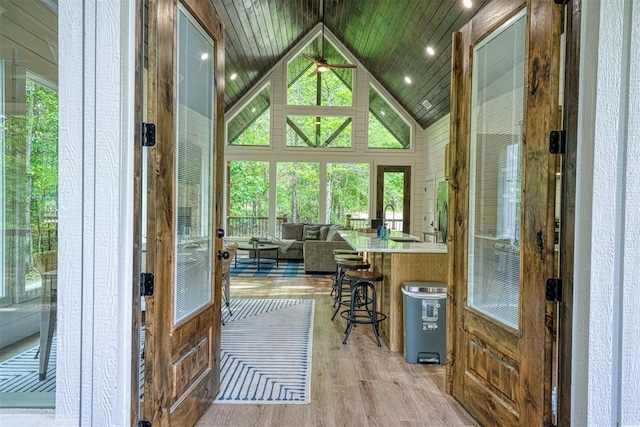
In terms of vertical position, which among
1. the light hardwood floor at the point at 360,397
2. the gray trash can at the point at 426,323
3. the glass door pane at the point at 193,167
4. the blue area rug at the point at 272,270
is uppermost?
the glass door pane at the point at 193,167

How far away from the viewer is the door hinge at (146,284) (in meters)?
1.55

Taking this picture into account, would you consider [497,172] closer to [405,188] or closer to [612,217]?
[612,217]

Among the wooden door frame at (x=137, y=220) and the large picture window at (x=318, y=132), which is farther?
the large picture window at (x=318, y=132)

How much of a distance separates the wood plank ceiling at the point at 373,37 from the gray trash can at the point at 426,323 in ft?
13.2

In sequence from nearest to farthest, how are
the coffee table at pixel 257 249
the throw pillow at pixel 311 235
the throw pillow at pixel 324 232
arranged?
the coffee table at pixel 257 249, the throw pillow at pixel 324 232, the throw pillow at pixel 311 235

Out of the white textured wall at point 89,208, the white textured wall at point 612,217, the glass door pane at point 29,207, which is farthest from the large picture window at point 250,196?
the white textured wall at point 612,217

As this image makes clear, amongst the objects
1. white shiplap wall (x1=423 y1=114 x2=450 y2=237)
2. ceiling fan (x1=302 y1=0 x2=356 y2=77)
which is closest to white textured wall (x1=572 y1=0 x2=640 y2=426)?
ceiling fan (x1=302 y1=0 x2=356 y2=77)

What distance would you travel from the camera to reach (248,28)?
715cm

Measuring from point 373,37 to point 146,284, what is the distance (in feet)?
25.4

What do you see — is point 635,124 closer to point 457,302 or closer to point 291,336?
point 457,302

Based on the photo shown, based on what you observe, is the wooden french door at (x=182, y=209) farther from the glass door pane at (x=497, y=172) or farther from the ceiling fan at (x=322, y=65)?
the ceiling fan at (x=322, y=65)

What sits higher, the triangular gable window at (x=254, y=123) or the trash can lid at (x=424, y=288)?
the triangular gable window at (x=254, y=123)

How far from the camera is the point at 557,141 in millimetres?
1568

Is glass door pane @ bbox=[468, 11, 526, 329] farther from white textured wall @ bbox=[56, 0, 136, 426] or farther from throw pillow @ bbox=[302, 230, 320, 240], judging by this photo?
throw pillow @ bbox=[302, 230, 320, 240]
